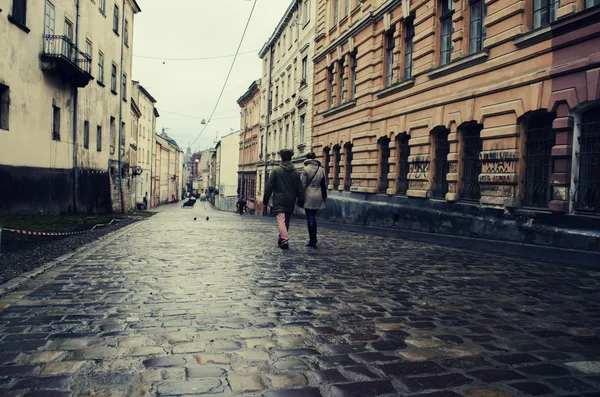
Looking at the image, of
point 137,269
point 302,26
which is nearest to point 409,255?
point 137,269

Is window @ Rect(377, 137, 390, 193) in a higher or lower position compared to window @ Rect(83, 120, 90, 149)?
lower

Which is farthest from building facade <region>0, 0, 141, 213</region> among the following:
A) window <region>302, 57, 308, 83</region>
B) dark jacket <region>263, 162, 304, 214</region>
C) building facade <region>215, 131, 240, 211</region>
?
building facade <region>215, 131, 240, 211</region>

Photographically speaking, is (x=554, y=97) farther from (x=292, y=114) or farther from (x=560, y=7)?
(x=292, y=114)

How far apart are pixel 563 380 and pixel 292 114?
97.1 feet

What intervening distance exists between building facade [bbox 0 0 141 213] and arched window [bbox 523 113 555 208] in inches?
546

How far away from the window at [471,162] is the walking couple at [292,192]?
12.7 ft

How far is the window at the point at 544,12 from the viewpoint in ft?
31.7

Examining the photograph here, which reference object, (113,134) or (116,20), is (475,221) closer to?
(113,134)

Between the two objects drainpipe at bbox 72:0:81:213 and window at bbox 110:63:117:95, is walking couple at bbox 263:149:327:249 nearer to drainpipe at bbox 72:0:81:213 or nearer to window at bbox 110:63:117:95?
drainpipe at bbox 72:0:81:213

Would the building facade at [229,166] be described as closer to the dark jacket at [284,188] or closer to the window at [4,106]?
the window at [4,106]

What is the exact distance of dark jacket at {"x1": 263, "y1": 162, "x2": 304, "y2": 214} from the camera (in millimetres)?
9938

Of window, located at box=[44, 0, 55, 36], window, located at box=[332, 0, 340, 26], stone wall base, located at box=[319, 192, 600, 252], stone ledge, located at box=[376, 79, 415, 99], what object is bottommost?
stone wall base, located at box=[319, 192, 600, 252]

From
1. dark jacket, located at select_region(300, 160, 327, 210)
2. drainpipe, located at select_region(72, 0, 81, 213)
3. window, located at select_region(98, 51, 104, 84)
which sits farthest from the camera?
window, located at select_region(98, 51, 104, 84)

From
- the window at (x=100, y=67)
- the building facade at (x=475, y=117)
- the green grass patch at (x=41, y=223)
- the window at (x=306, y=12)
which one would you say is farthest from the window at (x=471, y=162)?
the window at (x=100, y=67)
